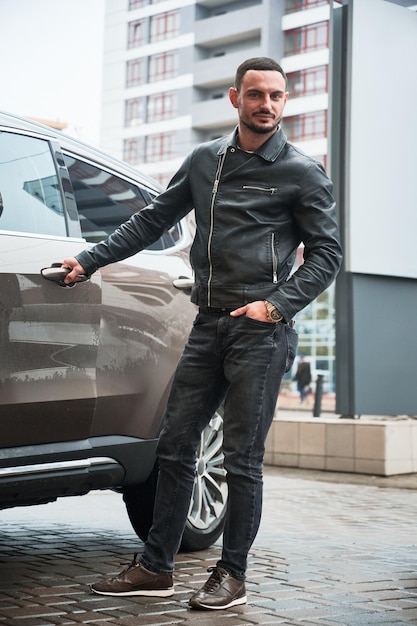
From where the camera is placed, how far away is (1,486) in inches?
158

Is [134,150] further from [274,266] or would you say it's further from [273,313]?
[273,313]

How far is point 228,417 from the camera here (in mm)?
4059

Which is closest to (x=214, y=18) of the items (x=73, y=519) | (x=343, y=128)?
(x=343, y=128)

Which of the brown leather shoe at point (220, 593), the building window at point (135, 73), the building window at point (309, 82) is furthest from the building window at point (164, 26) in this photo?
the brown leather shoe at point (220, 593)

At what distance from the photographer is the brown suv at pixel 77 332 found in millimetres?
4129

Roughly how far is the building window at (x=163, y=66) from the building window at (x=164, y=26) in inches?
44.4

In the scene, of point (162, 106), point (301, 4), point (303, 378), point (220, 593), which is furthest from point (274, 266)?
point (162, 106)

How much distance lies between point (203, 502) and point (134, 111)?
61786 mm

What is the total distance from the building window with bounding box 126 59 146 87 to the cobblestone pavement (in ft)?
194

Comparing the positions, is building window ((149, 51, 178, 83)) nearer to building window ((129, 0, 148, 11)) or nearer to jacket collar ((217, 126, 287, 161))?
building window ((129, 0, 148, 11))

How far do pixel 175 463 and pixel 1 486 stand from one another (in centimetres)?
68

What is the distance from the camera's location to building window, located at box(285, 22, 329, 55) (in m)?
55.5

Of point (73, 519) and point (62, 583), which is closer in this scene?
point (62, 583)

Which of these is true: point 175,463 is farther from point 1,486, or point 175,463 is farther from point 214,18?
point 214,18
